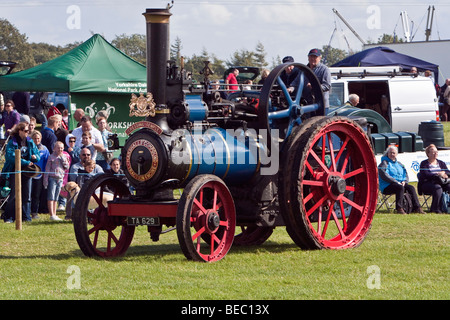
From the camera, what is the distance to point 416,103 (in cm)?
2195

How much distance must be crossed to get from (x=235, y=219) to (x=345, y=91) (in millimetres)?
11891

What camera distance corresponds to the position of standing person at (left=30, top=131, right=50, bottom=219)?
13883 mm

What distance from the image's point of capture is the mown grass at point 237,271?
733cm

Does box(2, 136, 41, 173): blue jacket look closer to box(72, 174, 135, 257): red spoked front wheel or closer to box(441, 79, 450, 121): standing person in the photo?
box(72, 174, 135, 257): red spoked front wheel

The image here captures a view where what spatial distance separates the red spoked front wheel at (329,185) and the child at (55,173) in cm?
503

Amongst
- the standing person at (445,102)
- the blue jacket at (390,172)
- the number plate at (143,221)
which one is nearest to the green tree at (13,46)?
the standing person at (445,102)

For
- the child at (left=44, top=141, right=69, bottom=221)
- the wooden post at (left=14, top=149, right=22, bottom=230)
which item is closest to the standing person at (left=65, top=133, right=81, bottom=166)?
the child at (left=44, top=141, right=69, bottom=221)

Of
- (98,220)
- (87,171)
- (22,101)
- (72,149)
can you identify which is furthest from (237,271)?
(22,101)

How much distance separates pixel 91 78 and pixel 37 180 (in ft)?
18.0

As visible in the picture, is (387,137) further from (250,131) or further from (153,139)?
(153,139)

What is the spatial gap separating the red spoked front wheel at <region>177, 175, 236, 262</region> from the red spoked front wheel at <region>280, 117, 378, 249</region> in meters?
0.67

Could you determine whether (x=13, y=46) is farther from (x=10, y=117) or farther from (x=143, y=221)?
(x=143, y=221)
